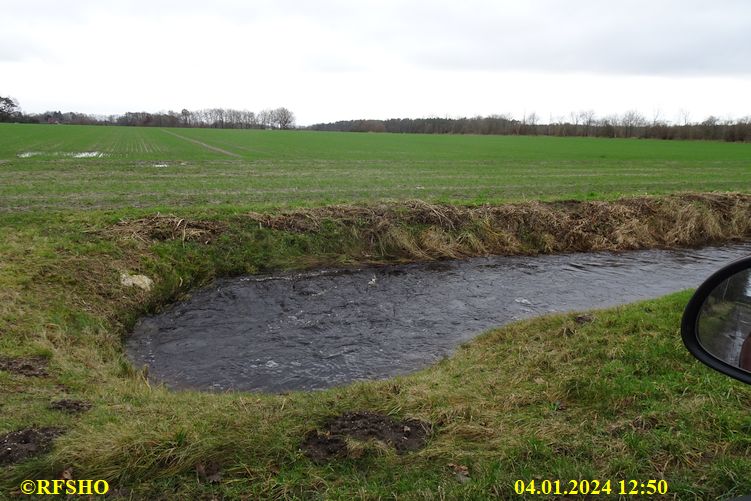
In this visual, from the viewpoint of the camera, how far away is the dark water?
7.45 meters

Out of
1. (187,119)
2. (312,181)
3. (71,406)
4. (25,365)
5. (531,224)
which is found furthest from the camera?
(187,119)

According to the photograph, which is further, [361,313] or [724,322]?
[361,313]

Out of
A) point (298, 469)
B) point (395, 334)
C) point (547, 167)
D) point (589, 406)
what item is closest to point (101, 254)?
point (395, 334)

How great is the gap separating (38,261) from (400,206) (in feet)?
28.6

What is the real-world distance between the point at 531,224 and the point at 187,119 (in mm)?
161292

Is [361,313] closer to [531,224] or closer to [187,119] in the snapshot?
[531,224]

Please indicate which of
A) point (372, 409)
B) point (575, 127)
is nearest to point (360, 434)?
point (372, 409)

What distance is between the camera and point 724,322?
313 centimetres

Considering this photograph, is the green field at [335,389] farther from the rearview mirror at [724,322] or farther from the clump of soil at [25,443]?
the rearview mirror at [724,322]

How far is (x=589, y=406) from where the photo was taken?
4.98 m

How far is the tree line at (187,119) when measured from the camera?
148m

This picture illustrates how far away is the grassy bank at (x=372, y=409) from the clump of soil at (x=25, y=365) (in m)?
0.03

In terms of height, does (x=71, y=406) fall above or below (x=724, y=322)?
below

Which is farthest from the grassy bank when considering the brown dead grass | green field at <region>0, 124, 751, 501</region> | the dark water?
the brown dead grass
